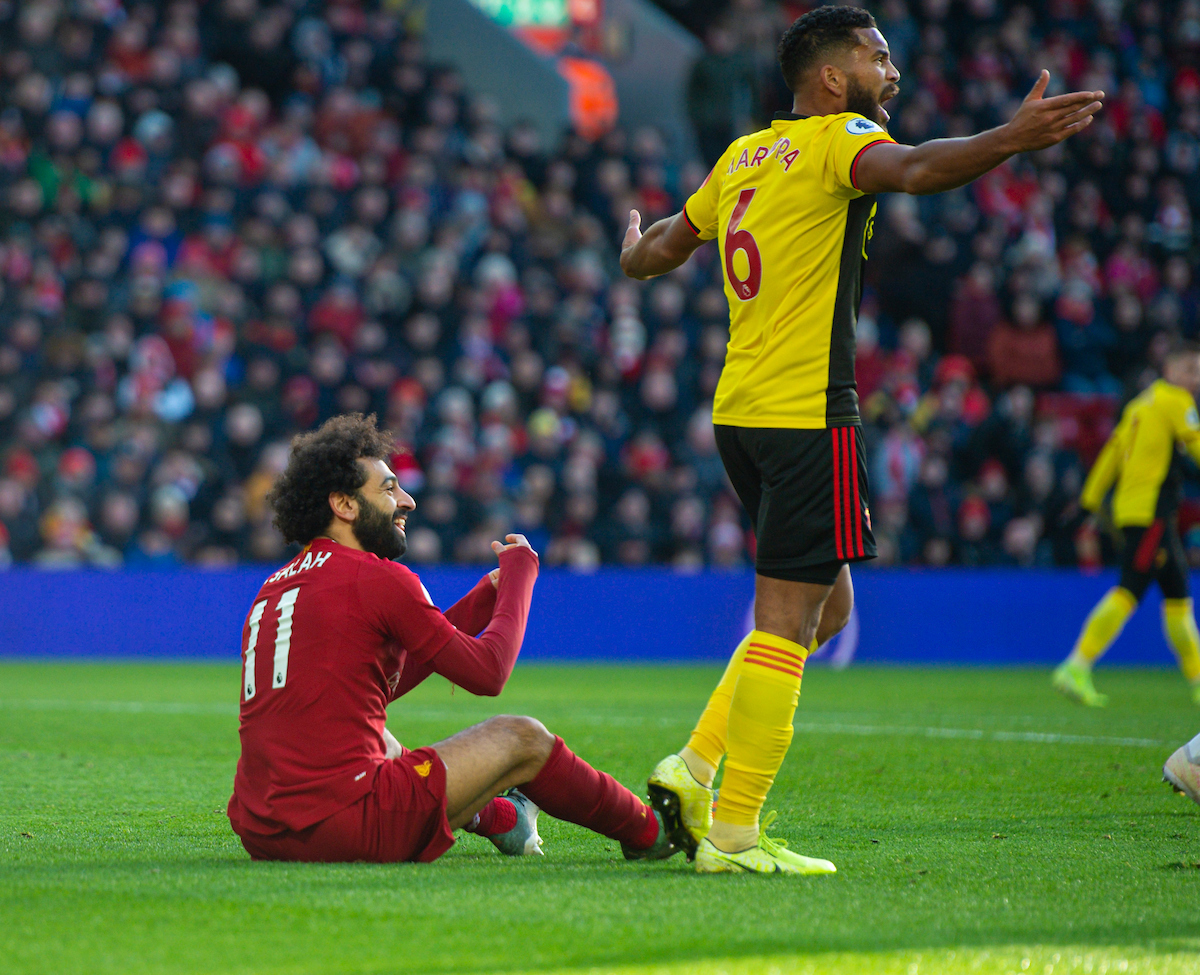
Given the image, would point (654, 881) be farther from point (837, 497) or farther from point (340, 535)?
point (340, 535)

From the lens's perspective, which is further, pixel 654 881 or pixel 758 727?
pixel 758 727

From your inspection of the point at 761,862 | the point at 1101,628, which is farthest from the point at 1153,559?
the point at 761,862

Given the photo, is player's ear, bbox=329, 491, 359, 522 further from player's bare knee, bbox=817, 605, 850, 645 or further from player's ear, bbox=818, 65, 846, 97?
player's ear, bbox=818, 65, 846, 97

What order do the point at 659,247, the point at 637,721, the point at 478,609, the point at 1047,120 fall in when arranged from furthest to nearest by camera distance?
the point at 637,721, the point at 659,247, the point at 478,609, the point at 1047,120

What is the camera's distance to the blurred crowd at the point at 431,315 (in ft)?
47.2

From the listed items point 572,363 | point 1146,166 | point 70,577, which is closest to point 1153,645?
point 572,363

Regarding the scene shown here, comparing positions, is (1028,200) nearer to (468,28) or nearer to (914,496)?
(914,496)

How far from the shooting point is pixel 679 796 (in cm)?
416

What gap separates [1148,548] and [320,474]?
304 inches

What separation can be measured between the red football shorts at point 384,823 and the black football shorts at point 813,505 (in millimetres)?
1035

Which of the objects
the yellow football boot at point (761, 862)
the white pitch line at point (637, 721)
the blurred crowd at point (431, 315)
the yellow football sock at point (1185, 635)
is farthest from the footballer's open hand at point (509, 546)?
the blurred crowd at point (431, 315)

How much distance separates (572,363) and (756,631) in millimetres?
11944

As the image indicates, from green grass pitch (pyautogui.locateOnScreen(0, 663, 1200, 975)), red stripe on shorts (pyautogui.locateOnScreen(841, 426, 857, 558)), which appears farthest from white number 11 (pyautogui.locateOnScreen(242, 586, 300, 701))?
red stripe on shorts (pyautogui.locateOnScreen(841, 426, 857, 558))

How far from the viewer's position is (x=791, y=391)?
4.06 metres
